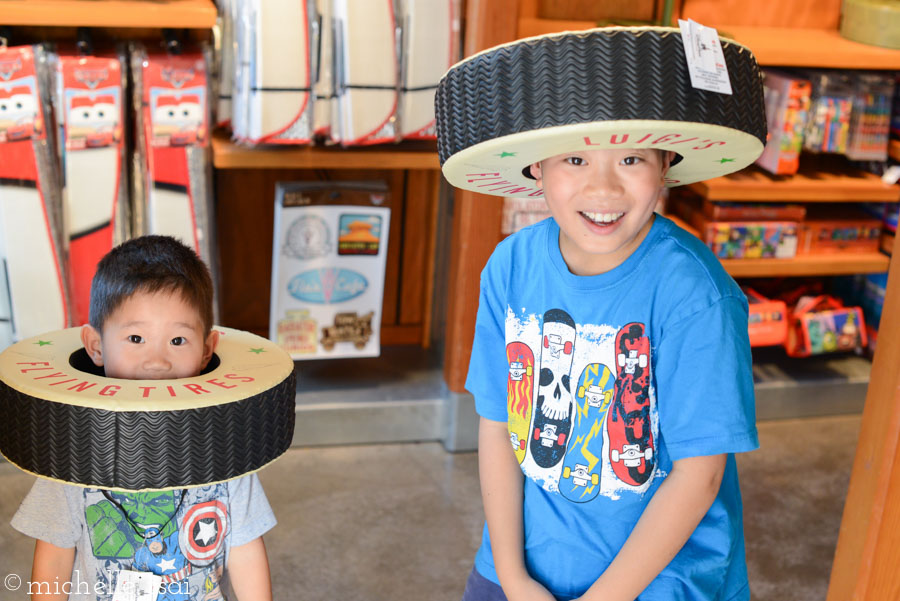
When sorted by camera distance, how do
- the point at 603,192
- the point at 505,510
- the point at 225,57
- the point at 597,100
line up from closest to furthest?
the point at 597,100 < the point at 603,192 < the point at 505,510 < the point at 225,57

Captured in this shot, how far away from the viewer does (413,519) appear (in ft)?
9.20

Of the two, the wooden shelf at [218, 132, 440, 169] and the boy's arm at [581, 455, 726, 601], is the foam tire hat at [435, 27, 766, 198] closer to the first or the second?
the boy's arm at [581, 455, 726, 601]

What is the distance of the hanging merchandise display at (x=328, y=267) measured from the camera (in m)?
2.95

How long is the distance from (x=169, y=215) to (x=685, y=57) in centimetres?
188

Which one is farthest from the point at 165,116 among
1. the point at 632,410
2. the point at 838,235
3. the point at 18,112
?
the point at 838,235

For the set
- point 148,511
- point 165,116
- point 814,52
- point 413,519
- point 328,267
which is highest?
point 814,52

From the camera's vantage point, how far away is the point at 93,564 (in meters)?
1.45

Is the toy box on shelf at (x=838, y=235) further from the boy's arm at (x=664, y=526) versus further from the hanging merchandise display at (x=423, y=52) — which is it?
the boy's arm at (x=664, y=526)

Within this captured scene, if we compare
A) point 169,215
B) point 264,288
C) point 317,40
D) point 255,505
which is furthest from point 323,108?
point 255,505

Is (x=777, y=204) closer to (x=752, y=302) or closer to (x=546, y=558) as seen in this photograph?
(x=752, y=302)

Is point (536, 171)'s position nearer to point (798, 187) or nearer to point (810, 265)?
point (798, 187)

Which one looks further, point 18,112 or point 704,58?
point 18,112

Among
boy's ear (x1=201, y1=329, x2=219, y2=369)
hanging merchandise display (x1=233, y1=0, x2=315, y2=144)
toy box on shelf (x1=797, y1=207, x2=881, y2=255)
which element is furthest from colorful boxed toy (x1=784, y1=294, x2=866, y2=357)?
boy's ear (x1=201, y1=329, x2=219, y2=369)

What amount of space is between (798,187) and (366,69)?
1.48 m
